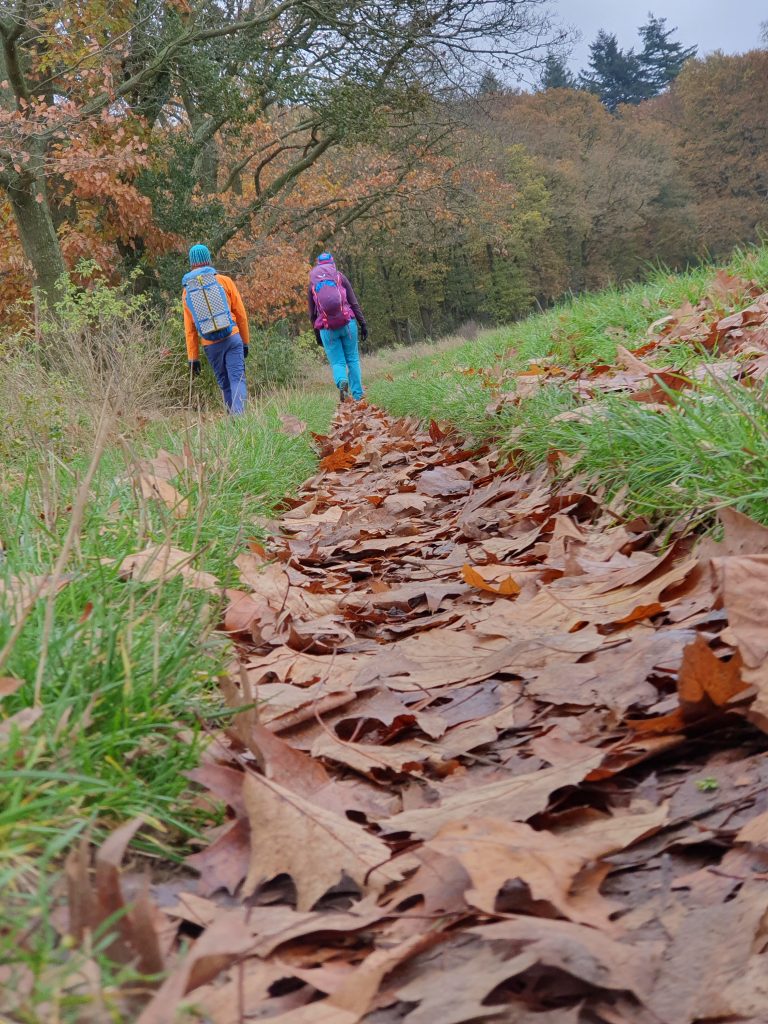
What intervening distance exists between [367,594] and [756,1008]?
195 cm

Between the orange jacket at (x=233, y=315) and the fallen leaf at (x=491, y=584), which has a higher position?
the orange jacket at (x=233, y=315)

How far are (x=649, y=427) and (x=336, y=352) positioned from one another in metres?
8.71

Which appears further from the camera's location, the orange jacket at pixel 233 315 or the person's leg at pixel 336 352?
the person's leg at pixel 336 352

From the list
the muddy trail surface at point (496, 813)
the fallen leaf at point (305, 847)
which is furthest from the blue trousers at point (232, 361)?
the fallen leaf at point (305, 847)

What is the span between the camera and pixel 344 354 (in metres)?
11.7

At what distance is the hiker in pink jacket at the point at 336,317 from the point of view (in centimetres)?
1063

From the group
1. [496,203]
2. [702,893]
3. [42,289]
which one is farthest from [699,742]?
[496,203]

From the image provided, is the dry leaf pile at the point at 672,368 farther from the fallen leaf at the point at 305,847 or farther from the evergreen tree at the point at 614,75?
the evergreen tree at the point at 614,75

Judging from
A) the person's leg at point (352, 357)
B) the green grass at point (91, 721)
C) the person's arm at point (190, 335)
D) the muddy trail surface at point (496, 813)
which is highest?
the person's arm at point (190, 335)

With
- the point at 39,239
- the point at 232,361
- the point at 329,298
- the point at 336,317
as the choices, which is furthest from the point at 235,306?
the point at 39,239

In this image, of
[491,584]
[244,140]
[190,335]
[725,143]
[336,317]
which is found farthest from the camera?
[725,143]

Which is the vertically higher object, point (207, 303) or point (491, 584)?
point (207, 303)

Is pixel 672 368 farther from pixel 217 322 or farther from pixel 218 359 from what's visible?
pixel 218 359

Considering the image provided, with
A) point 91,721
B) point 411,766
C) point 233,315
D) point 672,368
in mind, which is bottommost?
point 411,766
